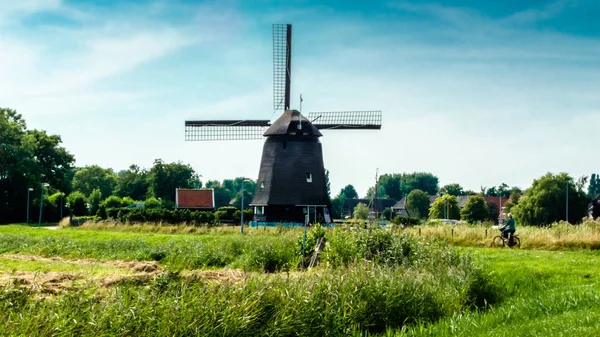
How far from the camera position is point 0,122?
167 feet

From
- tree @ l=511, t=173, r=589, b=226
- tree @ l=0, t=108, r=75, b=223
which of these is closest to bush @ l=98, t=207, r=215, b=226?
tree @ l=0, t=108, r=75, b=223

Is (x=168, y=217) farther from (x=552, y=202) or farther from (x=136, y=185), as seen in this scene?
(x=136, y=185)

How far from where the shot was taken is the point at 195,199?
202 ft

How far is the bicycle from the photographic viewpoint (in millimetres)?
24000

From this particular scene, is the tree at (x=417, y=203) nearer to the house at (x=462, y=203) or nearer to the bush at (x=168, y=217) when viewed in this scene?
the house at (x=462, y=203)

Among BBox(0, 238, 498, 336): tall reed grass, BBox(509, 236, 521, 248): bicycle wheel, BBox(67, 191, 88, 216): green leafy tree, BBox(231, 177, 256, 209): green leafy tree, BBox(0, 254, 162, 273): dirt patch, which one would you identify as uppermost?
BBox(231, 177, 256, 209): green leafy tree

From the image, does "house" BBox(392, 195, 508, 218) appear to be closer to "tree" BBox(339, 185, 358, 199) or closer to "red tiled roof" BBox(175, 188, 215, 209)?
"tree" BBox(339, 185, 358, 199)

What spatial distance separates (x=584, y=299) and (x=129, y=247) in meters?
16.7

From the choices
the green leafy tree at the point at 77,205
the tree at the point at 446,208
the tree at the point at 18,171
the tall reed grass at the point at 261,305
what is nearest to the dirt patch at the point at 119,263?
the tall reed grass at the point at 261,305

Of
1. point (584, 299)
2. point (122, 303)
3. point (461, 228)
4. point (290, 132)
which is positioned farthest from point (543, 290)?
point (290, 132)

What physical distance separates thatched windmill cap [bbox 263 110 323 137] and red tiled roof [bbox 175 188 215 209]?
73.7 ft

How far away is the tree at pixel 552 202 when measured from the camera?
54625mm

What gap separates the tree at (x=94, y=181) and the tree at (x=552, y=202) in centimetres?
6500

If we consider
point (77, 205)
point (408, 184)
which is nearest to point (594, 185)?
point (408, 184)
